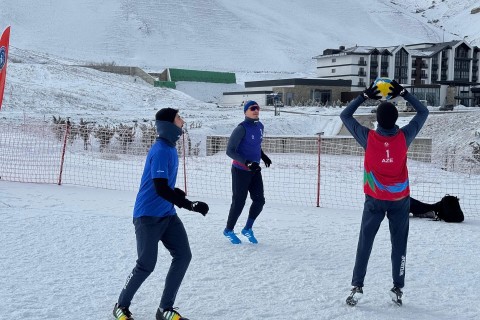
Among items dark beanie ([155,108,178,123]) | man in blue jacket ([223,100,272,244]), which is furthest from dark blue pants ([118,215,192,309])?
man in blue jacket ([223,100,272,244])

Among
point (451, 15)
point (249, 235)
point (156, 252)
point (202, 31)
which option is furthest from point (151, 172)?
point (451, 15)

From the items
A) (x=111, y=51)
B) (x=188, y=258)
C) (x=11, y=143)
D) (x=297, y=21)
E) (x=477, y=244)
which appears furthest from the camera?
(x=297, y=21)

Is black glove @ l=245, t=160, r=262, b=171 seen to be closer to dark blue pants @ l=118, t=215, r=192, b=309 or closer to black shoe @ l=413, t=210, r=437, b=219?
dark blue pants @ l=118, t=215, r=192, b=309

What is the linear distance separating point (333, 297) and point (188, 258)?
1617 mm

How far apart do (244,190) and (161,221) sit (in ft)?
9.53

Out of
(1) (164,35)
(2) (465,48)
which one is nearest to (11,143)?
(2) (465,48)

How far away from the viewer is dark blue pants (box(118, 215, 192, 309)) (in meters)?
4.61

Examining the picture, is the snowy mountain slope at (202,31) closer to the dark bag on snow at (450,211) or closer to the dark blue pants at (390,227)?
the dark bag on snow at (450,211)

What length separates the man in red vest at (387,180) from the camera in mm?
5133

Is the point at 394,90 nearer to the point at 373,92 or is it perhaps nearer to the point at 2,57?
the point at 373,92

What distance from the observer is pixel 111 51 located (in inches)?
3723

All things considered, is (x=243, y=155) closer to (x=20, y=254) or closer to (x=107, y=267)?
(x=107, y=267)

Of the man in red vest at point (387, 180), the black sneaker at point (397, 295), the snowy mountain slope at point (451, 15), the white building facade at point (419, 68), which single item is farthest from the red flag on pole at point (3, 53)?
the snowy mountain slope at point (451, 15)

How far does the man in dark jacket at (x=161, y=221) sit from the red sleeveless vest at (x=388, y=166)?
1583 millimetres
